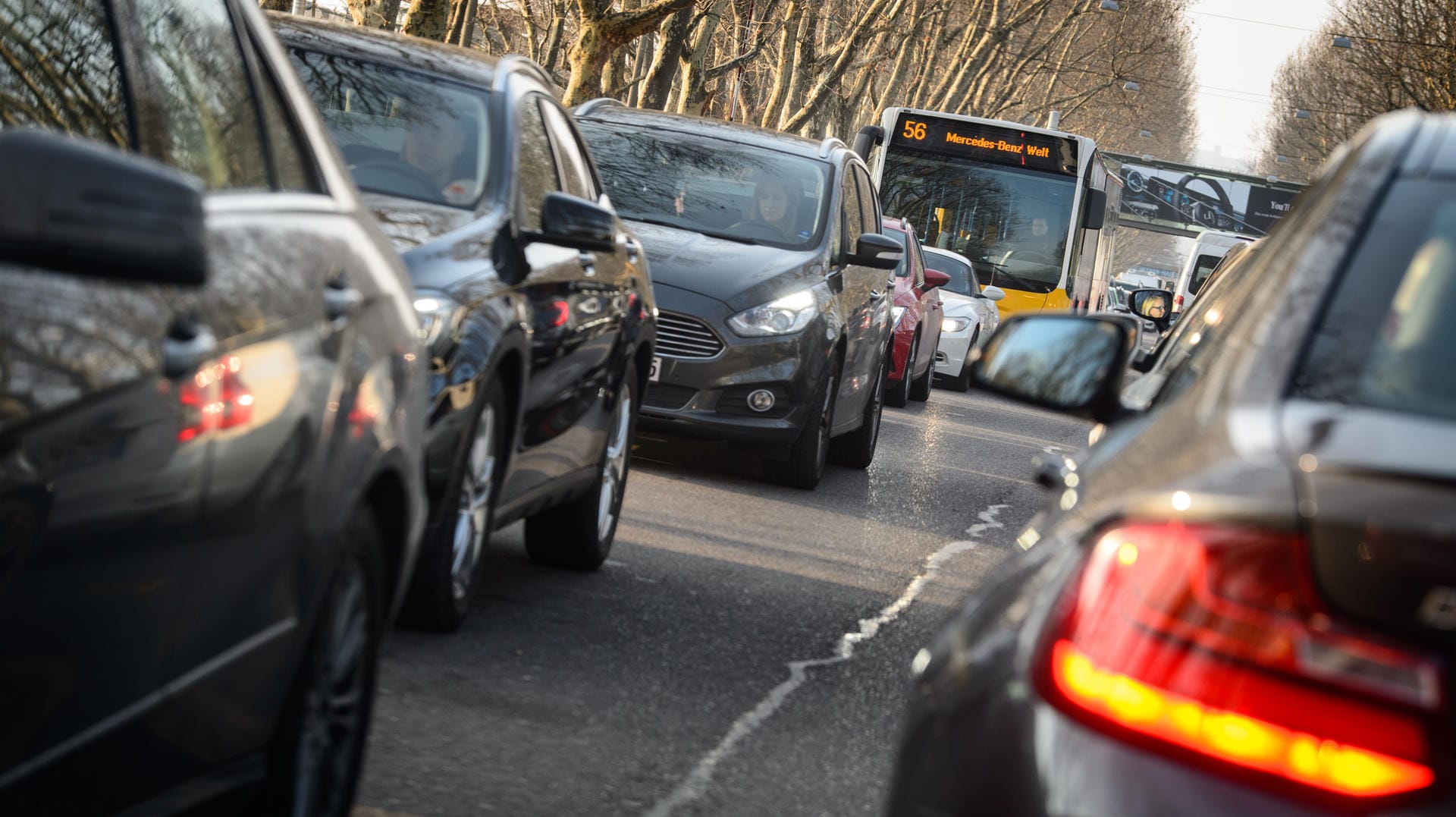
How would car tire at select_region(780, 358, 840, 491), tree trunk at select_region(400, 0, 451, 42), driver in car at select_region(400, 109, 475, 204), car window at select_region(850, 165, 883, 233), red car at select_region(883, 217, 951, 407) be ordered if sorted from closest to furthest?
driver in car at select_region(400, 109, 475, 204) → car tire at select_region(780, 358, 840, 491) → car window at select_region(850, 165, 883, 233) → tree trunk at select_region(400, 0, 451, 42) → red car at select_region(883, 217, 951, 407)

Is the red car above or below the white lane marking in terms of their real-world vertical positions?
below

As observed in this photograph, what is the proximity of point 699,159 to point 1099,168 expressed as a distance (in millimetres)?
16708

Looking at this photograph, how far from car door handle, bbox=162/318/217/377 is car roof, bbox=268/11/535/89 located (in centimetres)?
406

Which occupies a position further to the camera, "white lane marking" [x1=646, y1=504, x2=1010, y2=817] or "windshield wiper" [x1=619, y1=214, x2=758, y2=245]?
"windshield wiper" [x1=619, y1=214, x2=758, y2=245]

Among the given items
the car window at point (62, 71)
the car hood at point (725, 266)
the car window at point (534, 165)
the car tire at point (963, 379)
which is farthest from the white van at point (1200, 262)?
the car window at point (62, 71)

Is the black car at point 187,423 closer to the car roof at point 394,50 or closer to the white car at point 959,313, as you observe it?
the car roof at point 394,50

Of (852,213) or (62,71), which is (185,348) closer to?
(62,71)

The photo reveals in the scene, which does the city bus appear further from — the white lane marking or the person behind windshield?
the white lane marking

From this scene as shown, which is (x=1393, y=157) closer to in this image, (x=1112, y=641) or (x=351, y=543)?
(x=1112, y=641)

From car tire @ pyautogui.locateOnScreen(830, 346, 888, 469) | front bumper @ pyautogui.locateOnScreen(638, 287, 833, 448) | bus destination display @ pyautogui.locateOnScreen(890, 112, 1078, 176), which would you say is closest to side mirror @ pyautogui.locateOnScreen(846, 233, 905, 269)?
front bumper @ pyautogui.locateOnScreen(638, 287, 833, 448)

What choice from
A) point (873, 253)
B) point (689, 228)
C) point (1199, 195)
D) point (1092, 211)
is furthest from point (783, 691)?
point (1199, 195)

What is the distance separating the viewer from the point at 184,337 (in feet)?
8.41

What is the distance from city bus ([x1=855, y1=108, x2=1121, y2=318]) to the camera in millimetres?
25312

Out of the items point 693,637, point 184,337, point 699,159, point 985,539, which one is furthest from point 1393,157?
point 699,159
